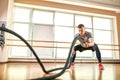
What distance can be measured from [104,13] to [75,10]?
1.58 meters

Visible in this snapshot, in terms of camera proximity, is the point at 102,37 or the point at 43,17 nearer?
the point at 43,17

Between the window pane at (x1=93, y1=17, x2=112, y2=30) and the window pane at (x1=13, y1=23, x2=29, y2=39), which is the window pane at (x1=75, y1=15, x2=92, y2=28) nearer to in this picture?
the window pane at (x1=93, y1=17, x2=112, y2=30)

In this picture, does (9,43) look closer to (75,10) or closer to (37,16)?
(37,16)

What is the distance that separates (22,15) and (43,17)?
33.7 inches

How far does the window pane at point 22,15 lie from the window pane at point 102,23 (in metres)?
3.18

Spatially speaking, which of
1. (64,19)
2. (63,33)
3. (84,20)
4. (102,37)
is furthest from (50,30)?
(102,37)

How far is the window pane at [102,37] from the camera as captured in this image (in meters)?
6.91

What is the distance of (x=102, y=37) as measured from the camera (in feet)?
23.0

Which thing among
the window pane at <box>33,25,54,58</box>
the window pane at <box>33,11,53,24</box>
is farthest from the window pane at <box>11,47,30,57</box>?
the window pane at <box>33,11,53,24</box>

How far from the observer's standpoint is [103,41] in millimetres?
7012

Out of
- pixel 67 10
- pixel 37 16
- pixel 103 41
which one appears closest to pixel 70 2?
pixel 67 10

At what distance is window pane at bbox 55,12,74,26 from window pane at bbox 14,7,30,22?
4.02ft

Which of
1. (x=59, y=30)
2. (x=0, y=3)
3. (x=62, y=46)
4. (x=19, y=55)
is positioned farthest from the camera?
(x=59, y=30)

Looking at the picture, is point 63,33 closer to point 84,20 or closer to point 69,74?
point 84,20
